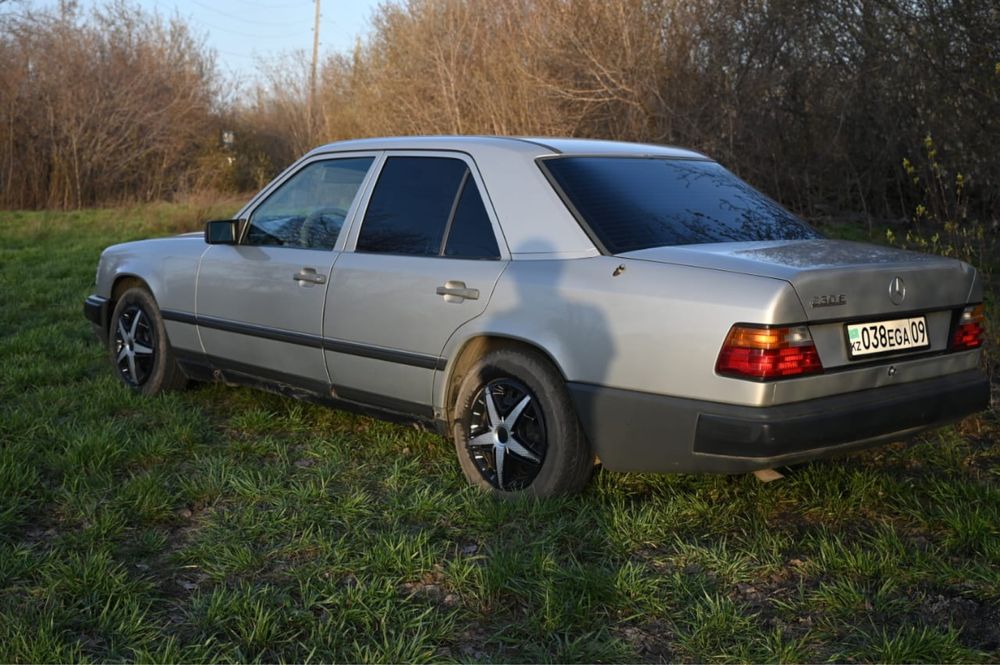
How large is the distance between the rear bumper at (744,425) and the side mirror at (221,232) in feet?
8.18

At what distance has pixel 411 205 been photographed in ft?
15.8

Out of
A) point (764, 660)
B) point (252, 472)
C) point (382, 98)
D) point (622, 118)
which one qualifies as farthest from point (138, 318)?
point (382, 98)

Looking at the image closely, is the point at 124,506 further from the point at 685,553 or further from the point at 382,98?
the point at 382,98

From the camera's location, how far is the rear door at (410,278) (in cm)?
439

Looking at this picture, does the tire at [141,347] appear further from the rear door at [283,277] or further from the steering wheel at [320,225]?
the steering wheel at [320,225]

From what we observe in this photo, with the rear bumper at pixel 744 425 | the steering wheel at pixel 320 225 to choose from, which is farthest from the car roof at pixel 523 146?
the rear bumper at pixel 744 425

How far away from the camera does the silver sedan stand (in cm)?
358

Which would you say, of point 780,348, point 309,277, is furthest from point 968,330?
point 309,277

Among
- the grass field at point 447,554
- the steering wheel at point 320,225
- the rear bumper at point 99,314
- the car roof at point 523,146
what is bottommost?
the grass field at point 447,554

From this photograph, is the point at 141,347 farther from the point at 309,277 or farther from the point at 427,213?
the point at 427,213

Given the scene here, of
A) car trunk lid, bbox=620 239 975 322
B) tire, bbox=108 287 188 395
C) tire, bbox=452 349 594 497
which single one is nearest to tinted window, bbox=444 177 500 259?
tire, bbox=452 349 594 497

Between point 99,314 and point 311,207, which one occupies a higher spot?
point 311,207

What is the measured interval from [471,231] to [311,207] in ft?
4.12

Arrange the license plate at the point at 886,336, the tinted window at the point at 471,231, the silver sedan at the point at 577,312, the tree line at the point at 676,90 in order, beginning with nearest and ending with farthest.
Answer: the silver sedan at the point at 577,312 → the license plate at the point at 886,336 → the tinted window at the point at 471,231 → the tree line at the point at 676,90
